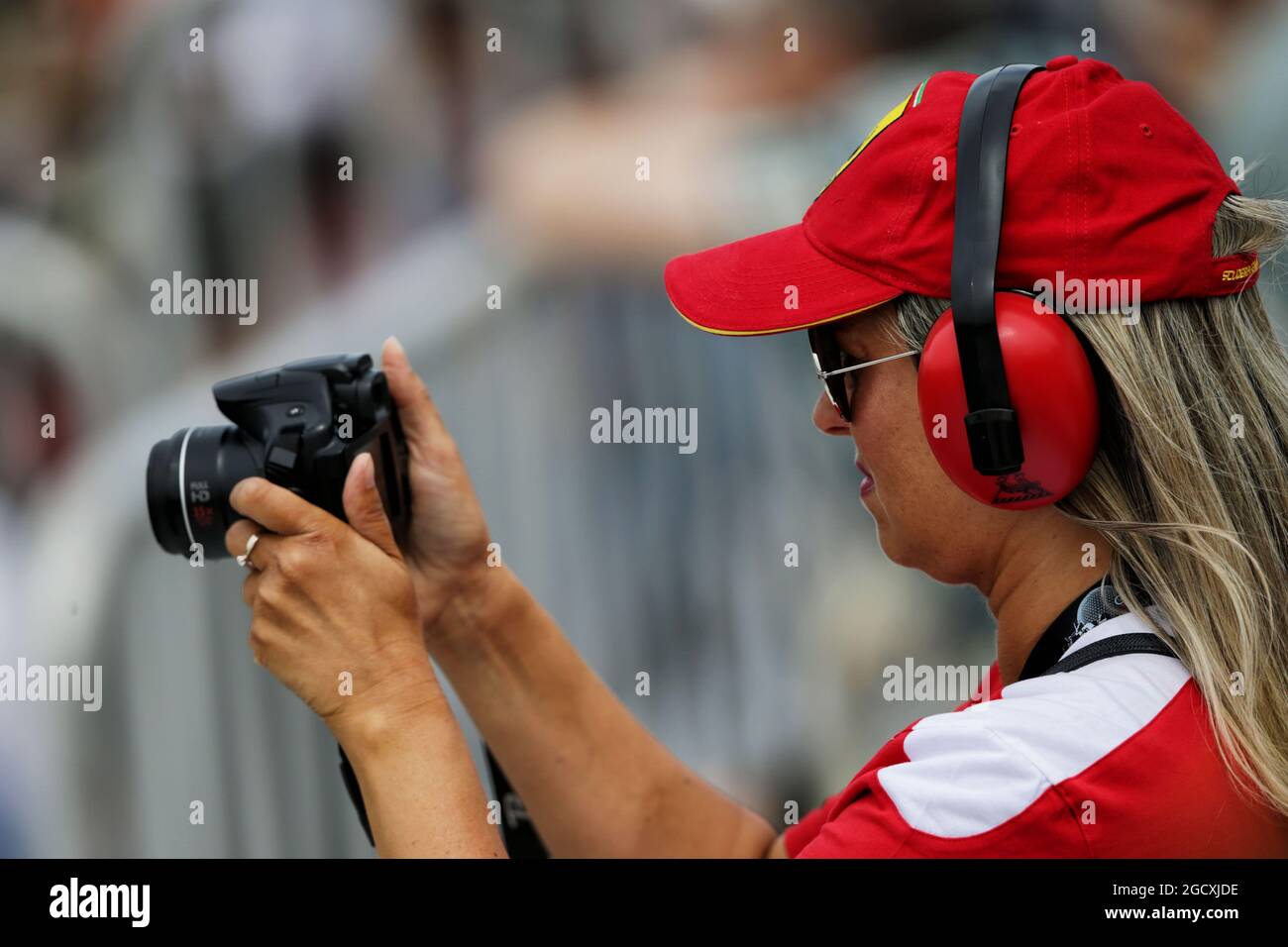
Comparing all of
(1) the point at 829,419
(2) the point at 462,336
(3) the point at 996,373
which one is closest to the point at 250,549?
(1) the point at 829,419

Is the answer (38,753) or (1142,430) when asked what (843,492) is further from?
(38,753)

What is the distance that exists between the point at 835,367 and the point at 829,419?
0.27 feet

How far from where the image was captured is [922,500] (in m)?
1.05

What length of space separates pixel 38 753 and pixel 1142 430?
2065 mm

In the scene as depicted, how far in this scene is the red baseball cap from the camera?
0.92 m

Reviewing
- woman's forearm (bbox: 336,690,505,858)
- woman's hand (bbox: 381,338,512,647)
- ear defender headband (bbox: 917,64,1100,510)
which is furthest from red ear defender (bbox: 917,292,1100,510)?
woman's hand (bbox: 381,338,512,647)

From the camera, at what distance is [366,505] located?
1.15m

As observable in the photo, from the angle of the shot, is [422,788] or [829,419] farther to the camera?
[829,419]

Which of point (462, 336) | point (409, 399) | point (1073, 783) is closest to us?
point (1073, 783)

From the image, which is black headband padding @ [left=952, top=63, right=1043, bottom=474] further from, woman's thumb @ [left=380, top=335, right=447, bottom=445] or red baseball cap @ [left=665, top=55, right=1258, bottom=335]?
woman's thumb @ [left=380, top=335, right=447, bottom=445]

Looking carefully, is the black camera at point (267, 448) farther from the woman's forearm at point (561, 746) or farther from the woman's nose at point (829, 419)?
the woman's nose at point (829, 419)

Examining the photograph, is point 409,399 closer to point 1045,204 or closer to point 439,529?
point 439,529

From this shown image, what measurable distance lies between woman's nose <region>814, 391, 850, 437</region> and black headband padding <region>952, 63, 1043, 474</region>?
0.21m
